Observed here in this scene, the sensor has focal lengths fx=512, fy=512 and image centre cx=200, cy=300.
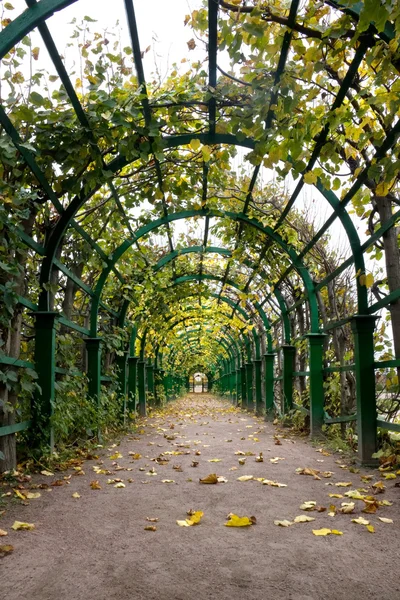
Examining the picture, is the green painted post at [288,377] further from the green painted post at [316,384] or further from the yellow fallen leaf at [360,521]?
the yellow fallen leaf at [360,521]

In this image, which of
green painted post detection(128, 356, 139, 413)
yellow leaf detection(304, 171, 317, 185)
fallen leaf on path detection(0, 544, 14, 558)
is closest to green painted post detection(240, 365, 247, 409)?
green painted post detection(128, 356, 139, 413)

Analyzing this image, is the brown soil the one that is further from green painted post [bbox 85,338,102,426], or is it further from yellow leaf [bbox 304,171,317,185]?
green painted post [bbox 85,338,102,426]

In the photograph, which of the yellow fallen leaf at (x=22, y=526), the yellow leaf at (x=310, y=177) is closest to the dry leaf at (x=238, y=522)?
the yellow fallen leaf at (x=22, y=526)

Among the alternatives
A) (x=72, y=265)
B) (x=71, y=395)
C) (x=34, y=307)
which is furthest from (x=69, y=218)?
(x=71, y=395)

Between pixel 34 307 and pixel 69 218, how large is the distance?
1.15 metres

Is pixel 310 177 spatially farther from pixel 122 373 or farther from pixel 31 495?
pixel 122 373

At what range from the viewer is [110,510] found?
4.17 metres

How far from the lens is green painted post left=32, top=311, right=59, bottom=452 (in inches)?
239

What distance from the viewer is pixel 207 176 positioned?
714cm

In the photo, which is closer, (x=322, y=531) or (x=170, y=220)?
(x=322, y=531)

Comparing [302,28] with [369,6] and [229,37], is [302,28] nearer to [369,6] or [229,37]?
[229,37]

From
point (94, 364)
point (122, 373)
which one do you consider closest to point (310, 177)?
point (94, 364)

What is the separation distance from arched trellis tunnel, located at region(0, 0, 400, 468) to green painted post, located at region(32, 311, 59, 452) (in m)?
0.02

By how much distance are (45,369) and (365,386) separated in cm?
386
